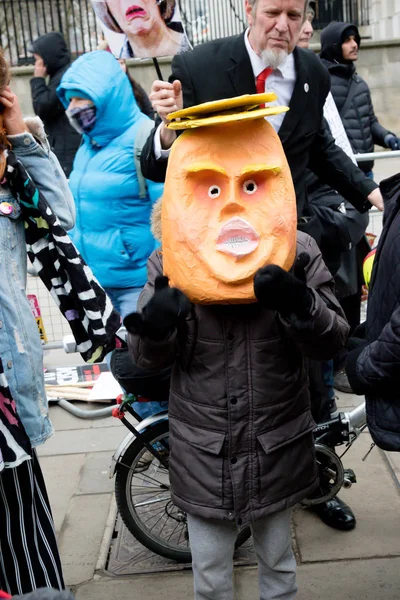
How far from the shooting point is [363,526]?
12.4 feet

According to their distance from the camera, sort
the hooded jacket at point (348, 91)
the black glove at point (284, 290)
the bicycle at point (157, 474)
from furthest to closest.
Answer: the hooded jacket at point (348, 91), the bicycle at point (157, 474), the black glove at point (284, 290)

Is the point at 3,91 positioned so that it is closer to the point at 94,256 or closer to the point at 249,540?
the point at 94,256

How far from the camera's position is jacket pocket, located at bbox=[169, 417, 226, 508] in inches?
100

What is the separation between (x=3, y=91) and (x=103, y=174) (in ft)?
5.88

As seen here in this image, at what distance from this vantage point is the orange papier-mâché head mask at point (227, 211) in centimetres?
236

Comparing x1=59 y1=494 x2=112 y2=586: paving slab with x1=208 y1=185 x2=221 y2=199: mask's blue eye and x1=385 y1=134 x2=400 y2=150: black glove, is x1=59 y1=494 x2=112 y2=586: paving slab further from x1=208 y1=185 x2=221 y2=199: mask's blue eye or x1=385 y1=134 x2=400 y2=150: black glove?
x1=385 y1=134 x2=400 y2=150: black glove

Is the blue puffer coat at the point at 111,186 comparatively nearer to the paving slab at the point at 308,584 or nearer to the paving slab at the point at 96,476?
the paving slab at the point at 96,476

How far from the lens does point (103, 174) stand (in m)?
4.36

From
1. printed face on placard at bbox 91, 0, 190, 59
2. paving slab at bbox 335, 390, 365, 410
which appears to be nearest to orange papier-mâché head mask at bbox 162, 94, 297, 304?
printed face on placard at bbox 91, 0, 190, 59

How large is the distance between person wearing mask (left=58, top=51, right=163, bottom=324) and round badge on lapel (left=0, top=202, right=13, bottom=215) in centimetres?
176

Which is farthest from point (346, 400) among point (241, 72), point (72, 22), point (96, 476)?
point (72, 22)

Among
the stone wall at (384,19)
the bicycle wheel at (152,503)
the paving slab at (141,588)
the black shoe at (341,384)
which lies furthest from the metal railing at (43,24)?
the paving slab at (141,588)

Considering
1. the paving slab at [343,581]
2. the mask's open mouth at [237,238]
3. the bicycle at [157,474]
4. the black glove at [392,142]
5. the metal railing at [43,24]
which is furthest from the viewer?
the metal railing at [43,24]

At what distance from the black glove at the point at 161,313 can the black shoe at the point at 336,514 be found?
1.82m
